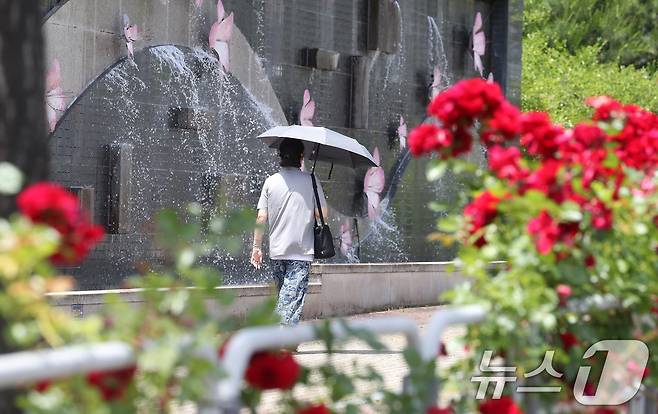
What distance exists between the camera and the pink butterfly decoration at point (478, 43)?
20.8m

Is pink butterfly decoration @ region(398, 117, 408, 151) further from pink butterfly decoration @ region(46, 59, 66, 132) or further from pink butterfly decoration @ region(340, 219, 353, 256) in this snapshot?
pink butterfly decoration @ region(46, 59, 66, 132)

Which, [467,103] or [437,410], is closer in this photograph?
[437,410]

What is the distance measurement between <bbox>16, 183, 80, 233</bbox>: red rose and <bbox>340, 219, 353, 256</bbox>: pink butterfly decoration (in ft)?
47.0

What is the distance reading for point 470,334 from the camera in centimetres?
448

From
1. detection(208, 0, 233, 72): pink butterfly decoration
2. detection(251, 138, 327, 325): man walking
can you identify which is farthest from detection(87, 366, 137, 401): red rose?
detection(208, 0, 233, 72): pink butterfly decoration

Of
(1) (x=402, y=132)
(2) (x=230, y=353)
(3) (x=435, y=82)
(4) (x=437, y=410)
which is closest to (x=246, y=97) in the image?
(1) (x=402, y=132)

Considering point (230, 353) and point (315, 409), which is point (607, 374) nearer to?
point (315, 409)

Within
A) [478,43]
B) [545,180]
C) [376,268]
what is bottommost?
[376,268]

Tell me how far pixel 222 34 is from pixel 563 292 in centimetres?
1123

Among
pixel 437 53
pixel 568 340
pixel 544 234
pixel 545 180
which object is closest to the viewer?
pixel 544 234

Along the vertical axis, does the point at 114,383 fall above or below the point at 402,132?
below

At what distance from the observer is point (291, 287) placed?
10016 millimetres

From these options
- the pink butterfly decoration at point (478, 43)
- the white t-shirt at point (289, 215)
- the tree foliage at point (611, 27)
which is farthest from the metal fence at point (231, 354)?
the tree foliage at point (611, 27)

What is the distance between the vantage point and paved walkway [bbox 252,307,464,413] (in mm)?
3854
